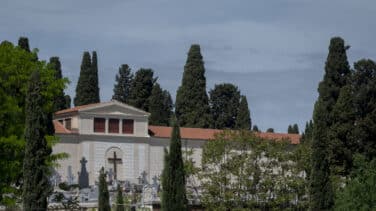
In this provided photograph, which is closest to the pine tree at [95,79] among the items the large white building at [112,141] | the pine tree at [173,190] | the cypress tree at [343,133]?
the large white building at [112,141]

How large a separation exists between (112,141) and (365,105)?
21.8 metres

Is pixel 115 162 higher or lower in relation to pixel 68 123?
lower

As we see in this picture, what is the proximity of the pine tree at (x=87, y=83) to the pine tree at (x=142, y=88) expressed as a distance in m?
7.12

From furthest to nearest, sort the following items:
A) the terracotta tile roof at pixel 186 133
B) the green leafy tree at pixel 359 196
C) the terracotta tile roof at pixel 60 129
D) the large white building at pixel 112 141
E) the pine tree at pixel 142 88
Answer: the pine tree at pixel 142 88 → the terracotta tile roof at pixel 186 133 → the large white building at pixel 112 141 → the terracotta tile roof at pixel 60 129 → the green leafy tree at pixel 359 196

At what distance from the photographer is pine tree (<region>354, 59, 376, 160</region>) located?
6109 cm

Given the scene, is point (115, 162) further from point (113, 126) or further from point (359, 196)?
point (359, 196)

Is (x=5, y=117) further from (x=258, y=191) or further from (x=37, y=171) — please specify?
(x=258, y=191)

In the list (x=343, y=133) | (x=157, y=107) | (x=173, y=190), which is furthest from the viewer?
(x=157, y=107)

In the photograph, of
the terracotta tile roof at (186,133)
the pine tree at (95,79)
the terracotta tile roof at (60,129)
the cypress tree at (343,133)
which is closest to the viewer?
the cypress tree at (343,133)

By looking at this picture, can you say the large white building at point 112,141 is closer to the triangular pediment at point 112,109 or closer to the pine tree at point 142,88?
the triangular pediment at point 112,109

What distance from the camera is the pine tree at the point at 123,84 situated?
349ft

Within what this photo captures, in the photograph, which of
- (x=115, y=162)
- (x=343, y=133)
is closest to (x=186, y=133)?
(x=115, y=162)

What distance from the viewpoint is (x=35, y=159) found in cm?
4050

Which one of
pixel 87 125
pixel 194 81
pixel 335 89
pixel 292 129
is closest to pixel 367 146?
pixel 335 89
